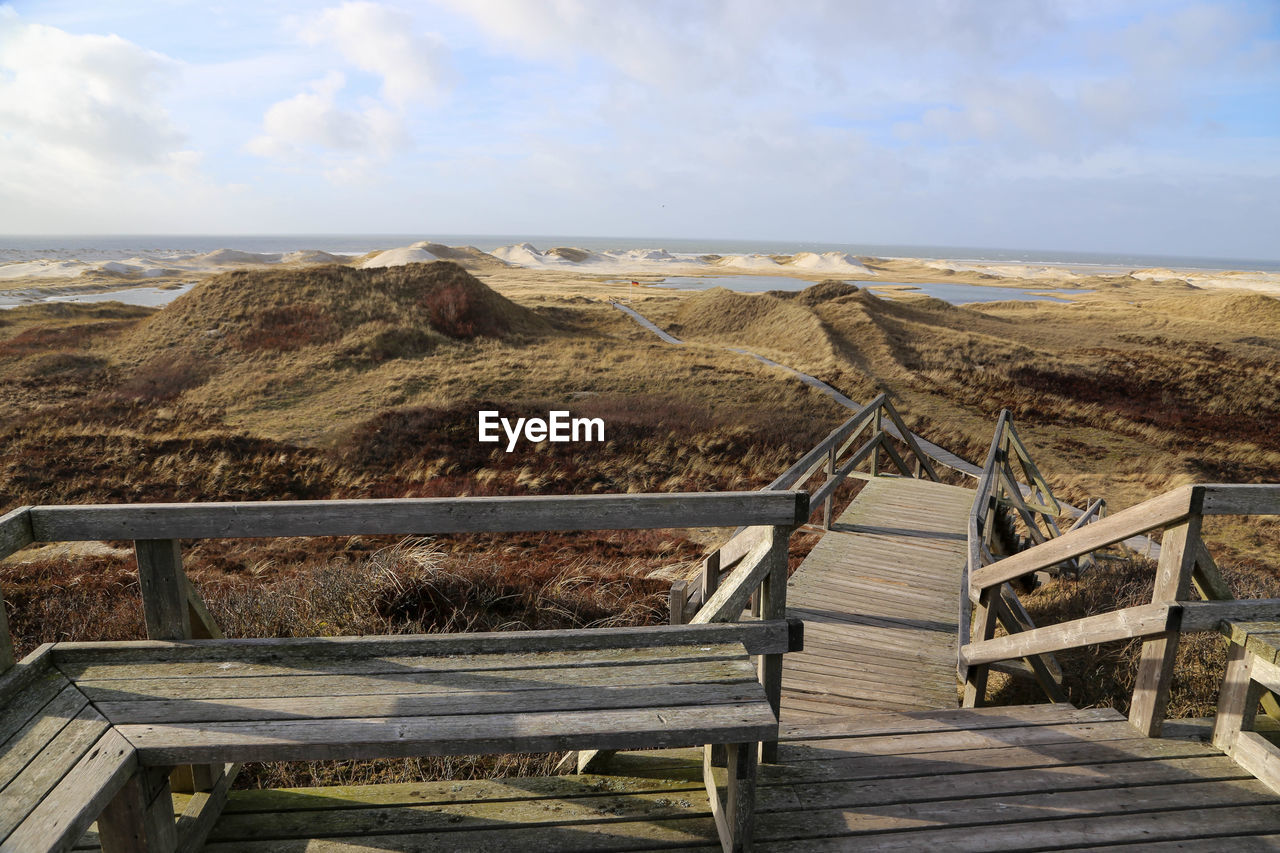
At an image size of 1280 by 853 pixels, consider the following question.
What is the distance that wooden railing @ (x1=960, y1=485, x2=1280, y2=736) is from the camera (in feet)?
11.0

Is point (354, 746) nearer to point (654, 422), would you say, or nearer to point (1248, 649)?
point (1248, 649)

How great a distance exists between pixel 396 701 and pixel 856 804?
2033 millimetres

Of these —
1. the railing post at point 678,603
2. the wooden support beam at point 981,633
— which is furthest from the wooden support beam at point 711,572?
the wooden support beam at point 981,633

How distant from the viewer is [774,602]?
3.27m

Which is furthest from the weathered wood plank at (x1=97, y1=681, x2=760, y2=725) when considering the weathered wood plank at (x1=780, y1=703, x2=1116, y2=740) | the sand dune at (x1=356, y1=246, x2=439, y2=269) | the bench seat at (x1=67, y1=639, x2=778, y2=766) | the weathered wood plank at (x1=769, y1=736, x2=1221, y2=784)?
the sand dune at (x1=356, y1=246, x2=439, y2=269)

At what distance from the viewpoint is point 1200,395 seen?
27250 mm

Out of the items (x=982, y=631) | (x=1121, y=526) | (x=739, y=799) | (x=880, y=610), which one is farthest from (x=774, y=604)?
(x=880, y=610)

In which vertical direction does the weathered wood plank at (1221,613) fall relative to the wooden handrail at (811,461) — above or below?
above

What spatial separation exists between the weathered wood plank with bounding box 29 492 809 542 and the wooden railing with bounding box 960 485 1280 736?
5.60 ft

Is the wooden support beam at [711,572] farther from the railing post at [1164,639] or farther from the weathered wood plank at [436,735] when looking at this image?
the railing post at [1164,639]

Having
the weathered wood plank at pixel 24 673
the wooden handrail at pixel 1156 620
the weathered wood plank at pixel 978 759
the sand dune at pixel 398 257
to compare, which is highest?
the sand dune at pixel 398 257

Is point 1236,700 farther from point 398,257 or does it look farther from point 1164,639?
point 398,257

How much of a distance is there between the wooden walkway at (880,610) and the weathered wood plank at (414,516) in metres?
2.47

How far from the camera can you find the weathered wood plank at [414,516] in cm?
283
